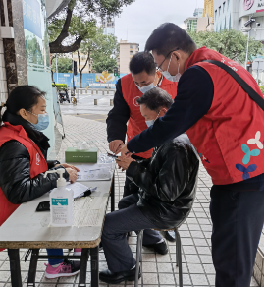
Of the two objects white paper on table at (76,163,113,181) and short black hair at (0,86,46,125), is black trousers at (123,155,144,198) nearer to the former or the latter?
white paper on table at (76,163,113,181)

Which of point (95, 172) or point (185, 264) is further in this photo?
point (185, 264)

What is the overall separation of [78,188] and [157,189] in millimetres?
499

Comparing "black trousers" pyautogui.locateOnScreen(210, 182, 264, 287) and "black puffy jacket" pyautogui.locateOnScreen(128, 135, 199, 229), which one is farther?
"black puffy jacket" pyautogui.locateOnScreen(128, 135, 199, 229)

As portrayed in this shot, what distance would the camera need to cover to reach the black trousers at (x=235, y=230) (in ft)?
4.15

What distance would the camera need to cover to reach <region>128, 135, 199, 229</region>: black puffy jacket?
160 centimetres

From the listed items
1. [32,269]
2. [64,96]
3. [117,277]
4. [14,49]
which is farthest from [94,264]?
[64,96]

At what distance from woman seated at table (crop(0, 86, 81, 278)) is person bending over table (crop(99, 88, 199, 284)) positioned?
41 centimetres

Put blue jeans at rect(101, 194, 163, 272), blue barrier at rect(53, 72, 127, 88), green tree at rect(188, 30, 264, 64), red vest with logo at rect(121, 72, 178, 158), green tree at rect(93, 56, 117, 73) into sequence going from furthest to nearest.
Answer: green tree at rect(93, 56, 117, 73) → blue barrier at rect(53, 72, 127, 88) → green tree at rect(188, 30, 264, 64) → red vest with logo at rect(121, 72, 178, 158) → blue jeans at rect(101, 194, 163, 272)

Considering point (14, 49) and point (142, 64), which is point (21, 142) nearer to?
point (142, 64)

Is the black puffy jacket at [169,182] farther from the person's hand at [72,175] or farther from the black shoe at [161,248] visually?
→ the black shoe at [161,248]

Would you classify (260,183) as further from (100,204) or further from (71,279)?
(71,279)

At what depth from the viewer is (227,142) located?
1200mm

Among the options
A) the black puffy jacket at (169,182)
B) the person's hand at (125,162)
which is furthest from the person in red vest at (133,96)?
the black puffy jacket at (169,182)

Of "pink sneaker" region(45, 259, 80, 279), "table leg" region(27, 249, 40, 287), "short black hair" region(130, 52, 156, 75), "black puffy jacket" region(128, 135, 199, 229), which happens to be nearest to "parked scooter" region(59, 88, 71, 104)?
"short black hair" region(130, 52, 156, 75)
